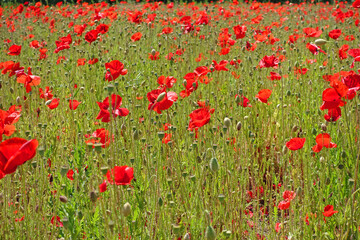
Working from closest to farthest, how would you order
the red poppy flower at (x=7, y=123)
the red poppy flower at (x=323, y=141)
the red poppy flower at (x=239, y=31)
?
the red poppy flower at (x=7, y=123)
the red poppy flower at (x=323, y=141)
the red poppy flower at (x=239, y=31)

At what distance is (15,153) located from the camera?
104cm

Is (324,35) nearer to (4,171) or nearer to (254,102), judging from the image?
(254,102)

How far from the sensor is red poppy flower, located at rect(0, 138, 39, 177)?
1.03m

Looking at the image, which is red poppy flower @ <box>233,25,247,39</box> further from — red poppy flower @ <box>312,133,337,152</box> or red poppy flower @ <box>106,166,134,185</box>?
red poppy flower @ <box>106,166,134,185</box>

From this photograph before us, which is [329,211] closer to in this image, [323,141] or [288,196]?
[288,196]

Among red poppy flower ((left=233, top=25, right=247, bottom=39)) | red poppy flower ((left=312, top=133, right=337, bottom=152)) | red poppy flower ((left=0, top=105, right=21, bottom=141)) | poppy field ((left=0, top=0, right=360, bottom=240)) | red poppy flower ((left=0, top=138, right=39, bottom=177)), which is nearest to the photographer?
red poppy flower ((left=0, top=138, right=39, bottom=177))

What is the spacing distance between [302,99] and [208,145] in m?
1.31

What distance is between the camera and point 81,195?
1.91m

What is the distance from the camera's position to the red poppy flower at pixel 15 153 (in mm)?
1025

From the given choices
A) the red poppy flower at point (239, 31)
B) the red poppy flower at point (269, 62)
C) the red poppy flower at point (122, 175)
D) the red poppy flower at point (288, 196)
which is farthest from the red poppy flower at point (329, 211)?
the red poppy flower at point (239, 31)

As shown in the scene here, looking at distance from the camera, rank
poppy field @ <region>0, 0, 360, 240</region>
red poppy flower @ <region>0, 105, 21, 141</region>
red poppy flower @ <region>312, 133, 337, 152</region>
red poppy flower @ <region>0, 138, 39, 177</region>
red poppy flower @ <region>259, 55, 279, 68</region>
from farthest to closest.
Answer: red poppy flower @ <region>259, 55, 279, 68</region>, red poppy flower @ <region>312, 133, 337, 152</region>, poppy field @ <region>0, 0, 360, 240</region>, red poppy flower @ <region>0, 105, 21, 141</region>, red poppy flower @ <region>0, 138, 39, 177</region>

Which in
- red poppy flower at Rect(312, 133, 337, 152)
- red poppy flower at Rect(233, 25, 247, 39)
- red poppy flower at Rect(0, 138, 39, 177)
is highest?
red poppy flower at Rect(233, 25, 247, 39)

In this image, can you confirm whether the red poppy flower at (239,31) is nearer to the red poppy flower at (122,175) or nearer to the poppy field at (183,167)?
the poppy field at (183,167)

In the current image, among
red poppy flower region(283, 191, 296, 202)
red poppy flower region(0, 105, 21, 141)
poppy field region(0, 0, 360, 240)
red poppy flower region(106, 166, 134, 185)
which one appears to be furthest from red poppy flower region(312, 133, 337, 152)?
red poppy flower region(0, 105, 21, 141)
